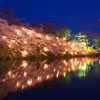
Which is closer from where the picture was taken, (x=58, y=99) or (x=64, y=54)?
(x=58, y=99)

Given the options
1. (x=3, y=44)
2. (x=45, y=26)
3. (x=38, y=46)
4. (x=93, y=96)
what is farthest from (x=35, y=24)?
(x=93, y=96)

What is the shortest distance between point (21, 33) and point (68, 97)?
16071 mm

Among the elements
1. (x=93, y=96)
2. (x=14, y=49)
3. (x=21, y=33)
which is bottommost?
(x=93, y=96)

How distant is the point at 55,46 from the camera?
23984mm

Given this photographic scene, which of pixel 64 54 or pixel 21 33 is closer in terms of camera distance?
pixel 21 33

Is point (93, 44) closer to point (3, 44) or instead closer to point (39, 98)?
point (3, 44)

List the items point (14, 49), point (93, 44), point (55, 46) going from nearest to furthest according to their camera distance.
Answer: point (14, 49), point (55, 46), point (93, 44)

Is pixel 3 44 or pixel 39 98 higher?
pixel 3 44

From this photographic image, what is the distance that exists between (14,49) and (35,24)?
18.3 metres

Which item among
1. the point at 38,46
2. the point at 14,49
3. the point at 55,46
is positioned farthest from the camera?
the point at 55,46

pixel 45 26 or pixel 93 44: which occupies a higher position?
pixel 45 26

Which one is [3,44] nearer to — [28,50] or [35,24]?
[28,50]

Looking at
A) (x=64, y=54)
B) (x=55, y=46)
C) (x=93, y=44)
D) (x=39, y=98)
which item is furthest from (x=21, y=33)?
(x=93, y=44)

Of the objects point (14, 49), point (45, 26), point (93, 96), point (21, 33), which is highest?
point (45, 26)
